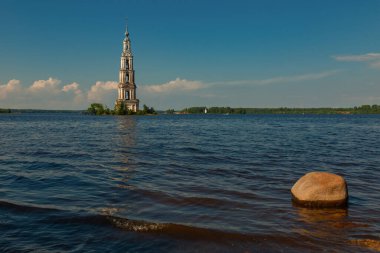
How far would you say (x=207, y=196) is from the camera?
13.1 meters

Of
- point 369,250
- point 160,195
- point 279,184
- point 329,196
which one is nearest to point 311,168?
point 279,184

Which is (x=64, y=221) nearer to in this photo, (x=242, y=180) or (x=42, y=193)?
(x=42, y=193)

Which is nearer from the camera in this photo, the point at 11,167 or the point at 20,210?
the point at 20,210

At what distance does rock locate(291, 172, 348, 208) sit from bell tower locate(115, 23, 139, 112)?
515 feet

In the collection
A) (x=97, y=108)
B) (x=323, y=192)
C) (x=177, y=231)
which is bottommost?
(x=177, y=231)

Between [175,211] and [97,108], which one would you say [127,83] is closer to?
[97,108]

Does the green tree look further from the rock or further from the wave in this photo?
the rock

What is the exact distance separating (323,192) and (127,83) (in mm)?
160445

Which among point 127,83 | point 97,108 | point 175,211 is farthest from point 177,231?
point 97,108

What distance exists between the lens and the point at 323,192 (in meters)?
11.8

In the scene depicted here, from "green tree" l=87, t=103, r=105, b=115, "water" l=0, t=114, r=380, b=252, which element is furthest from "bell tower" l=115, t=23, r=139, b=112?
"water" l=0, t=114, r=380, b=252

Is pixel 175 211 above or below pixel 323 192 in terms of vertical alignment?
below

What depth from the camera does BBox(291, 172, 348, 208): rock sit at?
11742 millimetres

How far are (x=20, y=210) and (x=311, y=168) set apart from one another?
1640 centimetres
